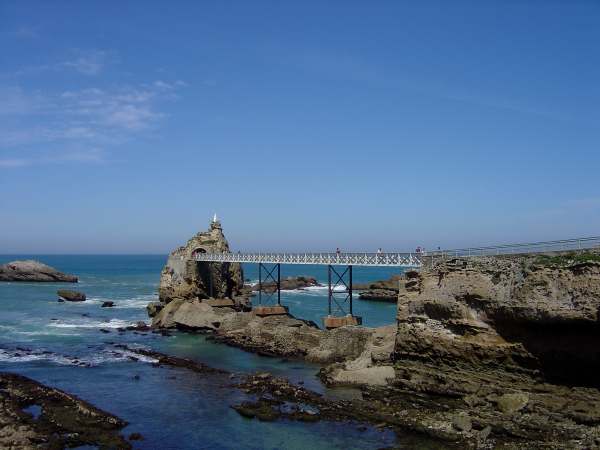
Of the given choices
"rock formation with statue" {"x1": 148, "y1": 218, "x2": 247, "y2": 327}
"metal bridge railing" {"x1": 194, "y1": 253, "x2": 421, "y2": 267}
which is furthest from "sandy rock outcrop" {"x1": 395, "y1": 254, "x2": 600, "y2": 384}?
"rock formation with statue" {"x1": 148, "y1": 218, "x2": 247, "y2": 327}

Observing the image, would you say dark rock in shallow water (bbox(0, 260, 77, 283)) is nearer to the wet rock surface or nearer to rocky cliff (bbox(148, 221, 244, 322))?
rocky cliff (bbox(148, 221, 244, 322))

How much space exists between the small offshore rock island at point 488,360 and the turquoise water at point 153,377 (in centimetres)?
170

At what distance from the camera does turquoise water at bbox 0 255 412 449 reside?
21.6 metres

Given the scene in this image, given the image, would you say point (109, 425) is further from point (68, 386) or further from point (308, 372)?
point (308, 372)

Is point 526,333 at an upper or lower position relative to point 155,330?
upper

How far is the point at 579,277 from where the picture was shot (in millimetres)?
22141

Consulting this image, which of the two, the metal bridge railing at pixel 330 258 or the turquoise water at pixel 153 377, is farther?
the metal bridge railing at pixel 330 258

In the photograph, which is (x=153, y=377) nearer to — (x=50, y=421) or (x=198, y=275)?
(x=50, y=421)


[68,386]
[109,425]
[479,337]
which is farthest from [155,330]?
[479,337]

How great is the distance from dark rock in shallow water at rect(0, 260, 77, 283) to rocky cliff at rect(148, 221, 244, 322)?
52.8 metres

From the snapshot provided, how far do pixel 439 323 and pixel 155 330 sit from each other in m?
28.5

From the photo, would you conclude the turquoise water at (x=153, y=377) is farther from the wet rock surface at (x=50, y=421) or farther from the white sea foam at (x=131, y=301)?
the white sea foam at (x=131, y=301)

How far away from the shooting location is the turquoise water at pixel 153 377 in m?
21.6

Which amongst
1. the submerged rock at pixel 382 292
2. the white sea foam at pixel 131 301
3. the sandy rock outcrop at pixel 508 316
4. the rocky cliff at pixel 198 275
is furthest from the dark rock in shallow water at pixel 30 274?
the sandy rock outcrop at pixel 508 316
